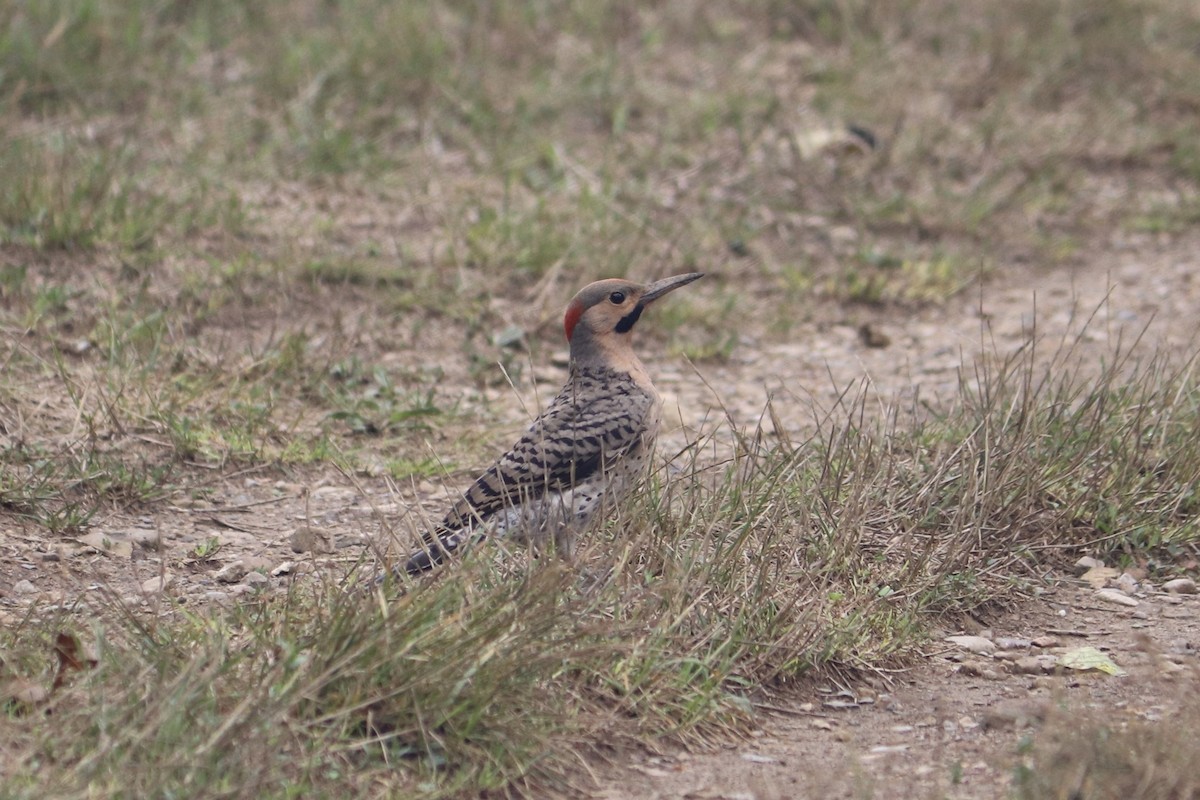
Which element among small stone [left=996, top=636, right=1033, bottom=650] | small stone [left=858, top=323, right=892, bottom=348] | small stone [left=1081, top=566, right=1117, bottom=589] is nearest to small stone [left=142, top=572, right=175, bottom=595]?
small stone [left=996, top=636, right=1033, bottom=650]

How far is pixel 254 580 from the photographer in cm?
465

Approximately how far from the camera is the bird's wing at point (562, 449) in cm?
455

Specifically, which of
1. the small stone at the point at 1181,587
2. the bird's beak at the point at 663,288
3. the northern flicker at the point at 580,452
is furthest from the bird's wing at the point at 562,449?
the small stone at the point at 1181,587

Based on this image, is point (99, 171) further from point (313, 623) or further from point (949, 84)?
point (949, 84)

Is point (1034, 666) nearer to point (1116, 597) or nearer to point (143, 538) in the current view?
point (1116, 597)

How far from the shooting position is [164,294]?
6551mm

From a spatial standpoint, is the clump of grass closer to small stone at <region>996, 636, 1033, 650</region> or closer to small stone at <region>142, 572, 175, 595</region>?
small stone at <region>996, 636, 1033, 650</region>

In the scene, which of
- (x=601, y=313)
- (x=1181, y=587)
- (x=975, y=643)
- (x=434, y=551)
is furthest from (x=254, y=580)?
(x=1181, y=587)

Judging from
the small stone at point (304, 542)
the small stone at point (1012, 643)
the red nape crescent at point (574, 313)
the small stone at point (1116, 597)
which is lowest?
the small stone at point (304, 542)

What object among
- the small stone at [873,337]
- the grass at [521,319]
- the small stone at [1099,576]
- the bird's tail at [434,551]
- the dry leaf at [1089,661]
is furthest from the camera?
the small stone at [873,337]

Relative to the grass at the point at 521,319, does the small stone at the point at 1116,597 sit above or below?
below

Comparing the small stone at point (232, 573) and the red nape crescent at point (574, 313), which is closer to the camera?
the small stone at point (232, 573)

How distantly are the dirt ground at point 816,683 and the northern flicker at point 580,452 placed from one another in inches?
8.1

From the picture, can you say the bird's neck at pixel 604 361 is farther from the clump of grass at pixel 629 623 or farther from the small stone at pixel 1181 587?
the small stone at pixel 1181 587
